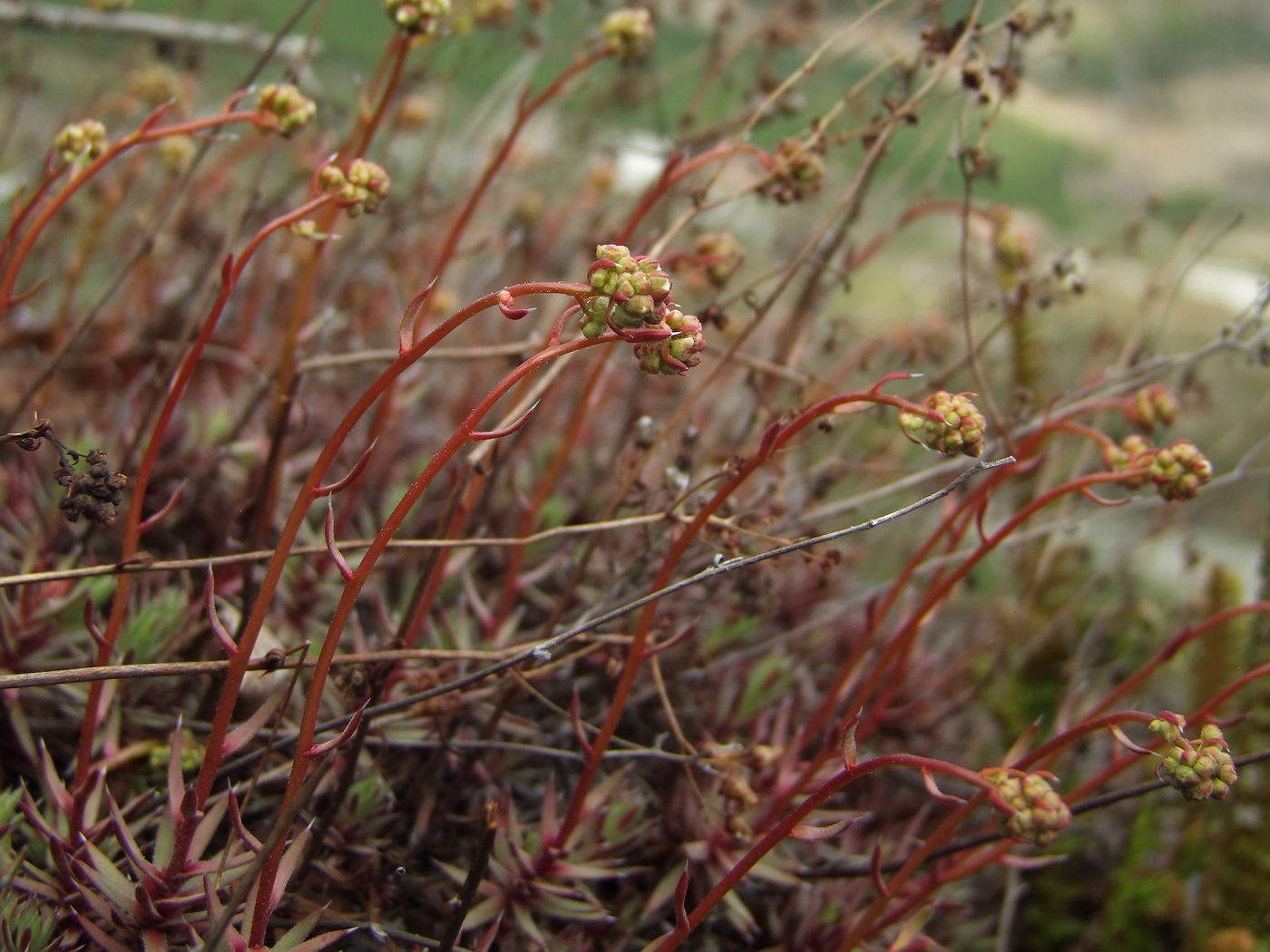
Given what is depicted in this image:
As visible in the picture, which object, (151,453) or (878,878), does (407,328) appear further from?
(878,878)

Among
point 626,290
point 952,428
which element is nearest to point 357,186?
point 626,290

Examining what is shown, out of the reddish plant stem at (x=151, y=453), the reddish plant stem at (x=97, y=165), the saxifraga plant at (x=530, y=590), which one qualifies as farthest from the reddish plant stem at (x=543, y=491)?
the reddish plant stem at (x=97, y=165)

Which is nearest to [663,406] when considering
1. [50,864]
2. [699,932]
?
[699,932]

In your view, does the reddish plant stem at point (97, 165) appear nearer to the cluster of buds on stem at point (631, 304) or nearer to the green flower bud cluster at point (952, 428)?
the cluster of buds on stem at point (631, 304)

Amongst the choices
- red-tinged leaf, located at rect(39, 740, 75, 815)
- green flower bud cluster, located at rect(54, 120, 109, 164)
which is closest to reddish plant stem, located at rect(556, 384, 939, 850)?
red-tinged leaf, located at rect(39, 740, 75, 815)

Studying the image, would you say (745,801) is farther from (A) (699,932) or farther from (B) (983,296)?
(B) (983,296)

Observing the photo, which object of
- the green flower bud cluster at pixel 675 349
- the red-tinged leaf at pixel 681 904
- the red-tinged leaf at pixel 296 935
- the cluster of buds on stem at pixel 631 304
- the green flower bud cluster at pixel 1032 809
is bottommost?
the red-tinged leaf at pixel 296 935

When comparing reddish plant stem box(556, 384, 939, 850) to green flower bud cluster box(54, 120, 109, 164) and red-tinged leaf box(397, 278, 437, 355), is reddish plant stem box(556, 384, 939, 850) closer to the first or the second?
red-tinged leaf box(397, 278, 437, 355)
